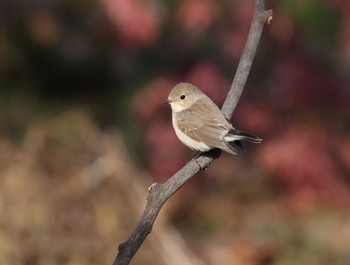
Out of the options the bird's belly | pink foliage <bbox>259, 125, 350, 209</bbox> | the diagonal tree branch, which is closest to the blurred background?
A: pink foliage <bbox>259, 125, 350, 209</bbox>

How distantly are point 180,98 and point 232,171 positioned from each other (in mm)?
3288

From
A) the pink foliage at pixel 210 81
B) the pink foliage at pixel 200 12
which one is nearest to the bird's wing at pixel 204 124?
the pink foliage at pixel 210 81

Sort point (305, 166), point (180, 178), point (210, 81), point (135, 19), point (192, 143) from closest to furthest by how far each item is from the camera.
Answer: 1. point (180, 178)
2. point (192, 143)
3. point (305, 166)
4. point (210, 81)
5. point (135, 19)

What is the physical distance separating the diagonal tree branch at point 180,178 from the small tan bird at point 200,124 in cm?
78

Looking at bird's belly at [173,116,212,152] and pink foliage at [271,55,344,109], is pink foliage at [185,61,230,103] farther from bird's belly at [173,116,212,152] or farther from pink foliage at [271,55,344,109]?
bird's belly at [173,116,212,152]

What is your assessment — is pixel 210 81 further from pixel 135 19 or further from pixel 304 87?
pixel 135 19

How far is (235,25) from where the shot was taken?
23.5ft

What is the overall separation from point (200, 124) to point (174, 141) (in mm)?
2891

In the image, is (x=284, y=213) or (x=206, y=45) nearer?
(x=284, y=213)

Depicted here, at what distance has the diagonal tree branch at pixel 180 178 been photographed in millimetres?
2420

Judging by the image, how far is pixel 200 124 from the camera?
4098 mm

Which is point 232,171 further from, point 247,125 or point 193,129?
point 193,129

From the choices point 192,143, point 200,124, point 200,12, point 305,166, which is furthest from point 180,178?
point 200,12

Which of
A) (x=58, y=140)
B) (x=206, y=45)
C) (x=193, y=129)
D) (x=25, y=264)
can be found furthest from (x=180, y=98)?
(x=206, y=45)
